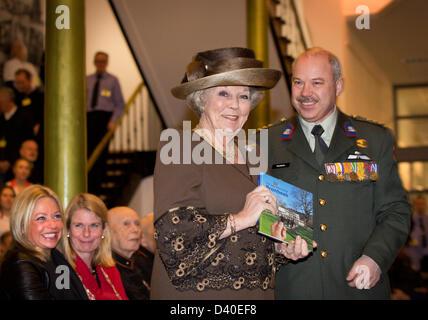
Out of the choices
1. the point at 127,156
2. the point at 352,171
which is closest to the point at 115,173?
the point at 127,156

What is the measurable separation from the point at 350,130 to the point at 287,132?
0.29m

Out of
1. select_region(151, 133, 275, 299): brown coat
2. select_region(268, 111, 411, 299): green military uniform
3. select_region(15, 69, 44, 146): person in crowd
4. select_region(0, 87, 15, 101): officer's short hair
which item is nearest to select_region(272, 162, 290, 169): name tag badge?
select_region(268, 111, 411, 299): green military uniform

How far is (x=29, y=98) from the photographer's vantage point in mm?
7164

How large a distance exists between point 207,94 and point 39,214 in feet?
4.37

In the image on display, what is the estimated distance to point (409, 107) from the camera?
15.6 m

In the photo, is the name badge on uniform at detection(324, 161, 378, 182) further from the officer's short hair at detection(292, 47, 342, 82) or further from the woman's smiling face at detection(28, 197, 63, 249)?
the woman's smiling face at detection(28, 197, 63, 249)

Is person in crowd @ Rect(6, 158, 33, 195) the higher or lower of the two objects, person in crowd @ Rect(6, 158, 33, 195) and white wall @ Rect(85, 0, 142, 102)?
the lower

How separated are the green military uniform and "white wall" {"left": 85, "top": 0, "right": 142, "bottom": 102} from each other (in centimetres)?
865

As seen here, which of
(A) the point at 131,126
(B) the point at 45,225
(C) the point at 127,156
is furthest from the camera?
(A) the point at 131,126

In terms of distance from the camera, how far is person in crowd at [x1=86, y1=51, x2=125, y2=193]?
8148mm

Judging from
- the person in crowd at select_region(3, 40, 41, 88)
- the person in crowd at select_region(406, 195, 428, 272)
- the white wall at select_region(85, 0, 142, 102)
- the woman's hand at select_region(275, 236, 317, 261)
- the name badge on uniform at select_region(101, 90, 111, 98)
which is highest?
the white wall at select_region(85, 0, 142, 102)

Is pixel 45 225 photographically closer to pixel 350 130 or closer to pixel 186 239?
pixel 186 239
